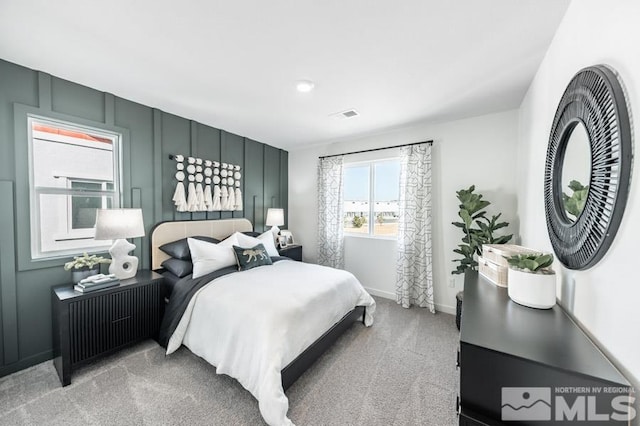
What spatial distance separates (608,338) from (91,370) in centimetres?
332

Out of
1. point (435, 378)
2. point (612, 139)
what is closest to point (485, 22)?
point (612, 139)

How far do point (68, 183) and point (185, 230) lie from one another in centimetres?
115

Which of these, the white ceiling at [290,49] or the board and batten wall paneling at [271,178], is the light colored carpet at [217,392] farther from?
the board and batten wall paneling at [271,178]

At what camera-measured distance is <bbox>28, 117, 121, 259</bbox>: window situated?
6.86 feet

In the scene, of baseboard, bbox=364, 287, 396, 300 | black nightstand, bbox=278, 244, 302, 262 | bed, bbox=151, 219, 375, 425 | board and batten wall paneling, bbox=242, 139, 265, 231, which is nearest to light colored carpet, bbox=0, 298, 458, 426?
bed, bbox=151, 219, 375, 425

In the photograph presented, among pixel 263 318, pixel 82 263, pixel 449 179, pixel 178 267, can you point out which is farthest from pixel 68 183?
pixel 449 179

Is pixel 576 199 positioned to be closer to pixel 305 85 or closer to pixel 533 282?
pixel 533 282

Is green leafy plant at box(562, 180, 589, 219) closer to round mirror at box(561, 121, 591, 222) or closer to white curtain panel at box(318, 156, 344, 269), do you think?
round mirror at box(561, 121, 591, 222)

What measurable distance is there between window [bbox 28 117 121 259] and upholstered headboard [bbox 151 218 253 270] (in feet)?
1.48

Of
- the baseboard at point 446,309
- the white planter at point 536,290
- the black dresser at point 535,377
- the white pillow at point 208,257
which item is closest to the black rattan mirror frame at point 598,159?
the white planter at point 536,290

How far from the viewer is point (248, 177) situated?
3.94 metres

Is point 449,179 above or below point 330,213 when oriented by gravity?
above

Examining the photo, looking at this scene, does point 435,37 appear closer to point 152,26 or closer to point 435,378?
point 152,26

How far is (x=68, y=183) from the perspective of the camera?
2281mm
